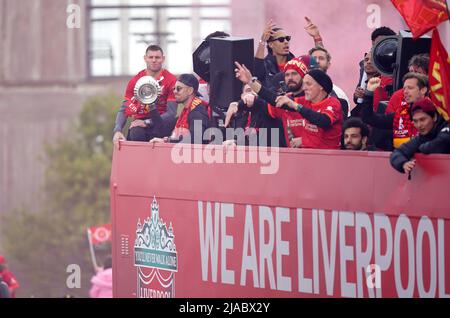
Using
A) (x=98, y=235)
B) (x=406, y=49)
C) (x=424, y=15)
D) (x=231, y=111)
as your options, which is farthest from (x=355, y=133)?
(x=98, y=235)

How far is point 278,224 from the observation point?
9117 millimetres

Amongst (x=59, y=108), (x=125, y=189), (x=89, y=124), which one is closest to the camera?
(x=125, y=189)

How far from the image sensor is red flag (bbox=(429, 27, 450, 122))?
8.18 m

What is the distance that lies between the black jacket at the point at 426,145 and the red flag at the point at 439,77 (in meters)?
0.10

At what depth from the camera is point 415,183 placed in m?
8.30

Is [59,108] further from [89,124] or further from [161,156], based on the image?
[161,156]

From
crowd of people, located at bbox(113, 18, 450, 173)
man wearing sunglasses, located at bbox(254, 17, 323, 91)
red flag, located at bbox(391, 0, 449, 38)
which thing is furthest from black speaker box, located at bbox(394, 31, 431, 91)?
man wearing sunglasses, located at bbox(254, 17, 323, 91)

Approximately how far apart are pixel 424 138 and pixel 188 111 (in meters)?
2.60

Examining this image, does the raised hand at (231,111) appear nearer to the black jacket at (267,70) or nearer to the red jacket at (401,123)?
the black jacket at (267,70)

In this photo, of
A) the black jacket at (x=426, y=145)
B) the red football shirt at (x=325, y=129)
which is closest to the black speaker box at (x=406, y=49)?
the red football shirt at (x=325, y=129)

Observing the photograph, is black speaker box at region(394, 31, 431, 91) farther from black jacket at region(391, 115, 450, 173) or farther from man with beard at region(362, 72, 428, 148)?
black jacket at region(391, 115, 450, 173)

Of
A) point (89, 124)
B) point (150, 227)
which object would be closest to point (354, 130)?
point (150, 227)

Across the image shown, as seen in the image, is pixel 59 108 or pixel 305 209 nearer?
pixel 305 209
